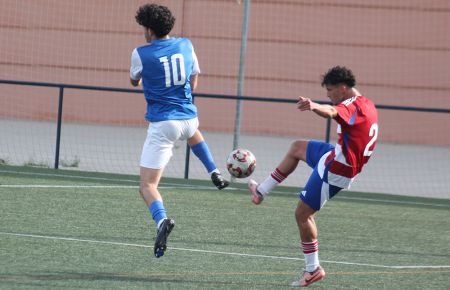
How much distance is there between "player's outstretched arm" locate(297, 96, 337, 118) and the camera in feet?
25.6

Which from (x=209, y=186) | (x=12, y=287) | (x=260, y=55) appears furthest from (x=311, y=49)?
(x=12, y=287)

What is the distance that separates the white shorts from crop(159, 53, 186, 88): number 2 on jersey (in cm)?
34

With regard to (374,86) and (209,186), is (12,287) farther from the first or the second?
(374,86)

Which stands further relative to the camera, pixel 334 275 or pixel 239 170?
pixel 239 170

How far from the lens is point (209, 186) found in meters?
15.6

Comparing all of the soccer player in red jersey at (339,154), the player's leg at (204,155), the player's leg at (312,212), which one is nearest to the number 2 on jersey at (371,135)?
the soccer player in red jersey at (339,154)

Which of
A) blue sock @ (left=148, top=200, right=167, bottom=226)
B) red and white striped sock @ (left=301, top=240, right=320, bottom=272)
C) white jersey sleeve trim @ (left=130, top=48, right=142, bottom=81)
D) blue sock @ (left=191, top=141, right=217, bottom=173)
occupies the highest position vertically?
white jersey sleeve trim @ (left=130, top=48, right=142, bottom=81)

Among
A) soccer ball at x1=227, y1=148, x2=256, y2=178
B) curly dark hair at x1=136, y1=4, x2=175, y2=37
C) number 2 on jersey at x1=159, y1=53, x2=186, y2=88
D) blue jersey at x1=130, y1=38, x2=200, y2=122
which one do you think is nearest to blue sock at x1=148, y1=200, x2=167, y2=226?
blue jersey at x1=130, y1=38, x2=200, y2=122

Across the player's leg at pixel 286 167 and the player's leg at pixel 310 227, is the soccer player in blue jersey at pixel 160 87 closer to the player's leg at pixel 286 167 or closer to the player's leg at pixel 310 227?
the player's leg at pixel 286 167

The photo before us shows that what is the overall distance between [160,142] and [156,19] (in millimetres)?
1037

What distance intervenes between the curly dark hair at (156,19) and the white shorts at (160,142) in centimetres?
79

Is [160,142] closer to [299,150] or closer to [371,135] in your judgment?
[299,150]

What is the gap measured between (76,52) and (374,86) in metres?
7.04

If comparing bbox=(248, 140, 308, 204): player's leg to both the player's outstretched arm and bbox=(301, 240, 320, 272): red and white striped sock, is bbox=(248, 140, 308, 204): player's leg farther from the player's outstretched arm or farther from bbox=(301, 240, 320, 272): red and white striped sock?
the player's outstretched arm
